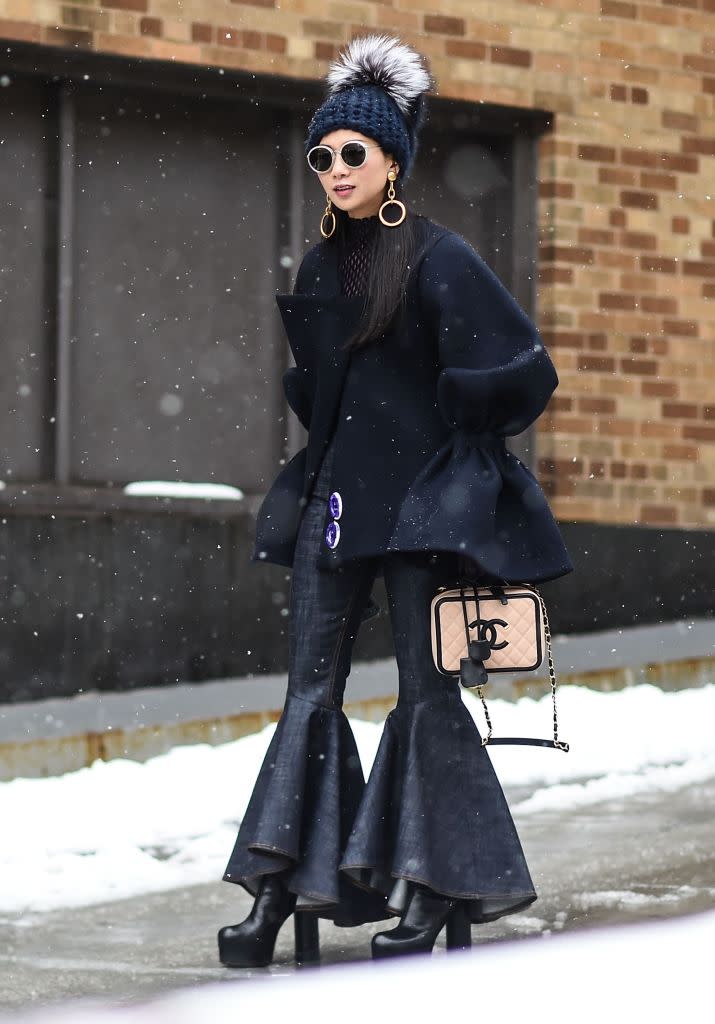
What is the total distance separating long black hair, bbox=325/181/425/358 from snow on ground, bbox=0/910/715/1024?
1.77 m

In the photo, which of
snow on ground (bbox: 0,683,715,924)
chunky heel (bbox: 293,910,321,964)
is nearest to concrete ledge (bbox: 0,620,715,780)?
snow on ground (bbox: 0,683,715,924)

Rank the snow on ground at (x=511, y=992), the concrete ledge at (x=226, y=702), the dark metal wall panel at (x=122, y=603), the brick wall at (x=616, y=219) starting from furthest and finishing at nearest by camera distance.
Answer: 1. the brick wall at (x=616, y=219)
2. the dark metal wall panel at (x=122, y=603)
3. the concrete ledge at (x=226, y=702)
4. the snow on ground at (x=511, y=992)

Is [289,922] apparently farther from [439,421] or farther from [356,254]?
[356,254]

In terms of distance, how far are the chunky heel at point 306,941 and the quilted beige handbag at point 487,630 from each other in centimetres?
70

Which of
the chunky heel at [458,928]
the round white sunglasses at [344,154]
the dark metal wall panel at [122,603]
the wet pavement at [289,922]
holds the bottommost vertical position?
the wet pavement at [289,922]

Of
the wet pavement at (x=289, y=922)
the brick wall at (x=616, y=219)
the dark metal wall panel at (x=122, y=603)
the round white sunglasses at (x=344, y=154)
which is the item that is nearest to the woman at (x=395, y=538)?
the round white sunglasses at (x=344, y=154)

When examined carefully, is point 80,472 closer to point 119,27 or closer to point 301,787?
point 119,27

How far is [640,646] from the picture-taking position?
916cm

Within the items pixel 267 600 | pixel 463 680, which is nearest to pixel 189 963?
pixel 463 680

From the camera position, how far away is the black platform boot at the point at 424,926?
4.39 m

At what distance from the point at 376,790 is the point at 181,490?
4142 mm

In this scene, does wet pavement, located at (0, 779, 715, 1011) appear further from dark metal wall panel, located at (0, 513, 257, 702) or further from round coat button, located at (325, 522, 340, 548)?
dark metal wall panel, located at (0, 513, 257, 702)

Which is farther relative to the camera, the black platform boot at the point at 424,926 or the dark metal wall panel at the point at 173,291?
the dark metal wall panel at the point at 173,291

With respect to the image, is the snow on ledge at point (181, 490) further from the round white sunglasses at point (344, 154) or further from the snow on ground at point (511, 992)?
the snow on ground at point (511, 992)
